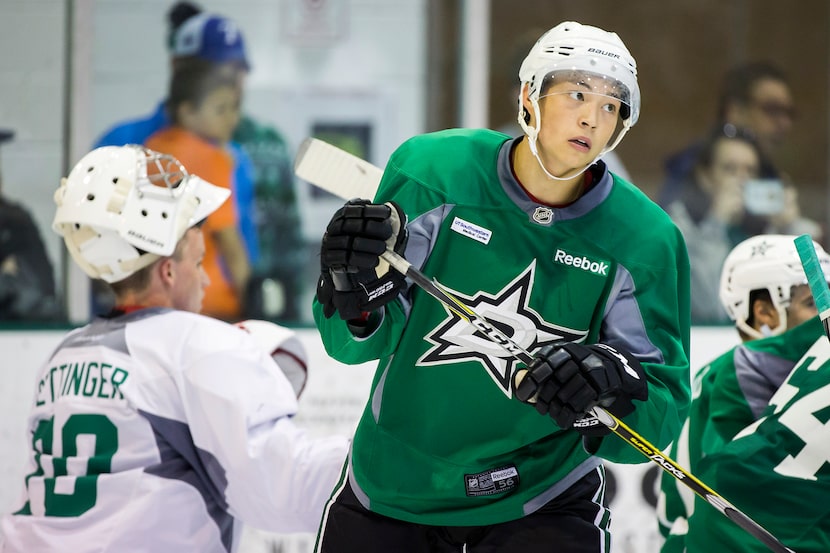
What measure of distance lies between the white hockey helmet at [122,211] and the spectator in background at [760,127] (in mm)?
2580

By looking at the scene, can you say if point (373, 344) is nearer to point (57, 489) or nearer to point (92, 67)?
point (57, 489)

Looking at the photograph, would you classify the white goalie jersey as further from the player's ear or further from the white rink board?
the white rink board

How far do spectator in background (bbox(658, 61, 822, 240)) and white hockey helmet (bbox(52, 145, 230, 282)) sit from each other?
2580 mm

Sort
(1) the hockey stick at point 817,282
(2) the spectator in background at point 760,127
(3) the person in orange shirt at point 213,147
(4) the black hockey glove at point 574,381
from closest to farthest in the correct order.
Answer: (4) the black hockey glove at point 574,381, (1) the hockey stick at point 817,282, (3) the person in orange shirt at point 213,147, (2) the spectator in background at point 760,127

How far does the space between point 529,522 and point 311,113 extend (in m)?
2.67

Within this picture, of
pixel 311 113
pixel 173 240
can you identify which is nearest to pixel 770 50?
pixel 311 113

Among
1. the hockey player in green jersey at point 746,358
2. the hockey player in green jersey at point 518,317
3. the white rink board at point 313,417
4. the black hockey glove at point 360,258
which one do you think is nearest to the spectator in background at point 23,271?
the white rink board at point 313,417

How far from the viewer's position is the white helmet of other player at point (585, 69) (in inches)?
71.6

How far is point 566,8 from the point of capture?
459 cm

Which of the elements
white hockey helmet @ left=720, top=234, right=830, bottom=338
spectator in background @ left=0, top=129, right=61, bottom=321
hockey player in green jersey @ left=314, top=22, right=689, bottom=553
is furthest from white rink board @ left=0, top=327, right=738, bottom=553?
hockey player in green jersey @ left=314, top=22, right=689, bottom=553

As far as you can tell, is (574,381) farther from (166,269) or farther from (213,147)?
(213,147)

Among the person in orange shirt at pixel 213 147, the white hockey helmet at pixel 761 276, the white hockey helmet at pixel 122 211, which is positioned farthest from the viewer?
the person in orange shirt at pixel 213 147

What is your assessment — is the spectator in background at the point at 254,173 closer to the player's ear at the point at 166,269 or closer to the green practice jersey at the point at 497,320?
the player's ear at the point at 166,269

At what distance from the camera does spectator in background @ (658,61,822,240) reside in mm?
4508
